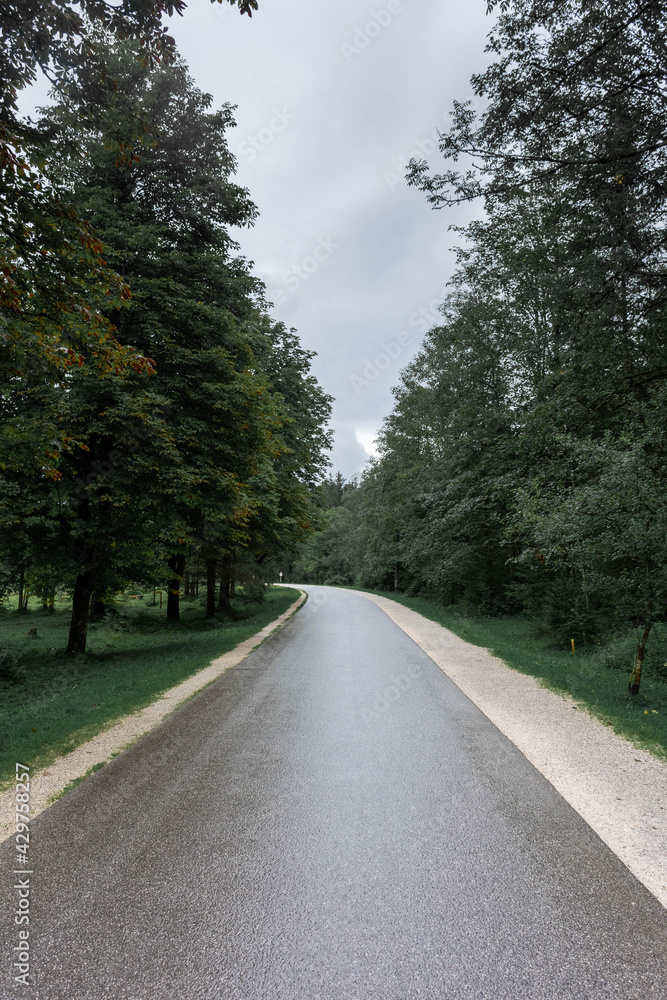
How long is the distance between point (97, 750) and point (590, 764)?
477 cm

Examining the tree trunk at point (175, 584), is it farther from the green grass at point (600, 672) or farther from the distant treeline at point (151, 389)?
the green grass at point (600, 672)

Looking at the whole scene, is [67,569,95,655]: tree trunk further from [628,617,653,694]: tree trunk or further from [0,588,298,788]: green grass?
[628,617,653,694]: tree trunk

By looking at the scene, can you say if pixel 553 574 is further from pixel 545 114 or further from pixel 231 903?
pixel 231 903

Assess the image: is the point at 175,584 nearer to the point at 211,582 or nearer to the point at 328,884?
the point at 211,582

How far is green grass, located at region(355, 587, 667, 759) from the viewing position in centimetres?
613

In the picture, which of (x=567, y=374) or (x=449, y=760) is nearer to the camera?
(x=449, y=760)

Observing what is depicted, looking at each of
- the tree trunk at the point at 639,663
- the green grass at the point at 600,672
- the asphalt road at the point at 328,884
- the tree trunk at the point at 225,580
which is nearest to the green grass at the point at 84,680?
the asphalt road at the point at 328,884

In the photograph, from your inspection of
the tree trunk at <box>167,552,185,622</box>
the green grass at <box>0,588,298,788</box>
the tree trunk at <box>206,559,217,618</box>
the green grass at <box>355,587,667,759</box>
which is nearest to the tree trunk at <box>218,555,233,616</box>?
the tree trunk at <box>206,559,217,618</box>

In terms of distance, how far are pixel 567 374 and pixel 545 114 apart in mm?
4703

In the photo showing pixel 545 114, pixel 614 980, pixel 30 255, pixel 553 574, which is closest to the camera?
pixel 614 980

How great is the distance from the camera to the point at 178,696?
24.0ft

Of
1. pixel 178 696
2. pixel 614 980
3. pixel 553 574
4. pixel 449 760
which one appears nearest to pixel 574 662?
pixel 553 574

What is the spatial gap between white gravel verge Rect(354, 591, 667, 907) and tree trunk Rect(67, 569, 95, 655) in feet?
25.8

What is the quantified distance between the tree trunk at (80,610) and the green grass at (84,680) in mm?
304
